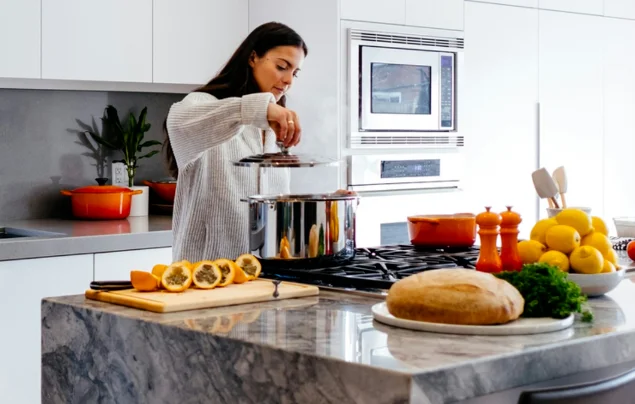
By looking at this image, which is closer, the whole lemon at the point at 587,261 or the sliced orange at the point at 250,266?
the whole lemon at the point at 587,261

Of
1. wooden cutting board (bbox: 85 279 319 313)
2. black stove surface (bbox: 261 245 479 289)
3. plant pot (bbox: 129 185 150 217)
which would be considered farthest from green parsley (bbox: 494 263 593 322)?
plant pot (bbox: 129 185 150 217)

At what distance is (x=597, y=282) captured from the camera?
73.9 inches

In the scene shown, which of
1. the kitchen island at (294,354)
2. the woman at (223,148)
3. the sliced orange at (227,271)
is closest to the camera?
the kitchen island at (294,354)

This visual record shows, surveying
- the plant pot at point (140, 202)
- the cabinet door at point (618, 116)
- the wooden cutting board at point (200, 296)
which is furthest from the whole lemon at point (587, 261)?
the cabinet door at point (618, 116)

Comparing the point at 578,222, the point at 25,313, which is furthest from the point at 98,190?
the point at 578,222

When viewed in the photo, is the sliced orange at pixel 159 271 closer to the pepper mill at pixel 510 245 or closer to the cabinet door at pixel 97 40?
the pepper mill at pixel 510 245

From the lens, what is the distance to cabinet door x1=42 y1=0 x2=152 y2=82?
3.52 metres

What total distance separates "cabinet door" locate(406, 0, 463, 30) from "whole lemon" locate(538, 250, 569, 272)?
2.29 metres

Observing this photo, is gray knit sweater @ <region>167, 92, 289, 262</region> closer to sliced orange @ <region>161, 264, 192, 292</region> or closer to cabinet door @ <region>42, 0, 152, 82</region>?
sliced orange @ <region>161, 264, 192, 292</region>

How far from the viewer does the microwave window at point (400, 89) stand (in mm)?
3936

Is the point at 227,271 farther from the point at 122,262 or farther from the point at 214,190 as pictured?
the point at 122,262

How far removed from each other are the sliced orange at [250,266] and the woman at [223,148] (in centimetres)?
43

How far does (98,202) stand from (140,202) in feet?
0.83

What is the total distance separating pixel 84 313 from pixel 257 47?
1294 millimetres
